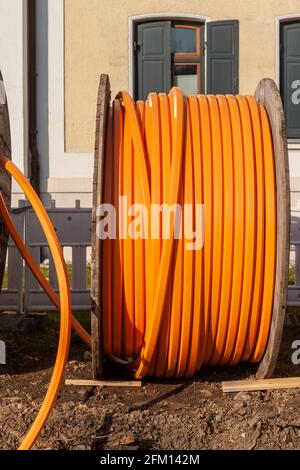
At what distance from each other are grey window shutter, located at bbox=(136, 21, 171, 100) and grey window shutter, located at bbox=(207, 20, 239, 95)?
23.7 inches

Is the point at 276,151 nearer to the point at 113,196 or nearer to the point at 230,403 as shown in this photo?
the point at 113,196

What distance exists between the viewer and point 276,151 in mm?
4168

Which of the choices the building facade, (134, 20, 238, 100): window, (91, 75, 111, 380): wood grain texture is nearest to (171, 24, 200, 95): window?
(134, 20, 238, 100): window

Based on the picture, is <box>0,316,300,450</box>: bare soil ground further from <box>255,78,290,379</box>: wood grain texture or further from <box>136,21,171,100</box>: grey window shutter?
<box>136,21,171,100</box>: grey window shutter

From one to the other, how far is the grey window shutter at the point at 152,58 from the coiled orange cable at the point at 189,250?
5463 mm

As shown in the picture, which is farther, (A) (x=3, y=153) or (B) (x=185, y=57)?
(B) (x=185, y=57)

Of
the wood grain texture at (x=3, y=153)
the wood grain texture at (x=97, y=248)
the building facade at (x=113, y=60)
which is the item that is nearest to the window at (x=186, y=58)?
the building facade at (x=113, y=60)

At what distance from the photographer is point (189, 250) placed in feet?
13.1

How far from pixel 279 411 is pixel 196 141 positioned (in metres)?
1.69

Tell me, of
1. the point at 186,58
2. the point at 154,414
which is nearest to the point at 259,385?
the point at 154,414

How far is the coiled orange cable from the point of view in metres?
4.01

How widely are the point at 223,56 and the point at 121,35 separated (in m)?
1.47

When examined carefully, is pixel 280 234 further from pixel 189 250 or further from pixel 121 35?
pixel 121 35

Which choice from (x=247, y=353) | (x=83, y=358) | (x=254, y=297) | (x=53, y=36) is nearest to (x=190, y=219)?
(x=254, y=297)
